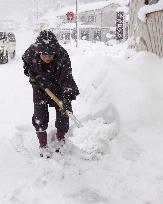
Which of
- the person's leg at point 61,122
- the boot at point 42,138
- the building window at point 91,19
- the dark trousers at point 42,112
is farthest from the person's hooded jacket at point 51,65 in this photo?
the building window at point 91,19

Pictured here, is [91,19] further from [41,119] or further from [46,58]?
[46,58]

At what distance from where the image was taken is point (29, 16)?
325ft

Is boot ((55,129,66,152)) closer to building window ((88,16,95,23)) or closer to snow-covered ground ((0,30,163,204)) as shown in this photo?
snow-covered ground ((0,30,163,204))

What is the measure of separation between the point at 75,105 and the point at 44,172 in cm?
295

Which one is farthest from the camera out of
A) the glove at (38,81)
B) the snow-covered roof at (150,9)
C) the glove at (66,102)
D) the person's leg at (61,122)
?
the snow-covered roof at (150,9)

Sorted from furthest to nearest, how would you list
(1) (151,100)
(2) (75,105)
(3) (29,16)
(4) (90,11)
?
(3) (29,16)
(4) (90,11)
(2) (75,105)
(1) (151,100)

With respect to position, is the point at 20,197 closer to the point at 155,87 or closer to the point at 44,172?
the point at 44,172

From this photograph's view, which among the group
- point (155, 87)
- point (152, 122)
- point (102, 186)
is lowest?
point (102, 186)

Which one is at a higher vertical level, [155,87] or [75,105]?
[155,87]

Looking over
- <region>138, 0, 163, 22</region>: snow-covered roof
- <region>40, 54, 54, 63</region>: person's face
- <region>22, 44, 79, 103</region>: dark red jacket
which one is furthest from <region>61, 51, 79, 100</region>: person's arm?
<region>138, 0, 163, 22</region>: snow-covered roof

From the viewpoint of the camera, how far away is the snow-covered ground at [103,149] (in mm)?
3955

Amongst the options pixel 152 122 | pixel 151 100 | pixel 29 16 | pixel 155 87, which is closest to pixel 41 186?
pixel 152 122

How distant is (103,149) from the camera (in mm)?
4906

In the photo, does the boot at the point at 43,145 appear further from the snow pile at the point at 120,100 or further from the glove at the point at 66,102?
the glove at the point at 66,102
